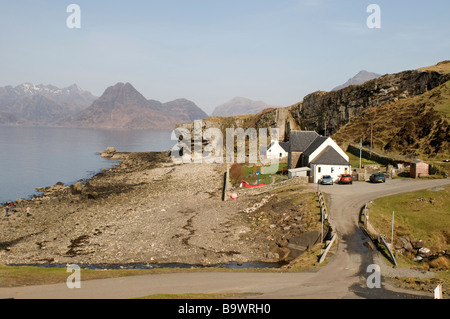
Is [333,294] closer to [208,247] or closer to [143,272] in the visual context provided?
[143,272]

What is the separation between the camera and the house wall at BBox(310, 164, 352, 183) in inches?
1772

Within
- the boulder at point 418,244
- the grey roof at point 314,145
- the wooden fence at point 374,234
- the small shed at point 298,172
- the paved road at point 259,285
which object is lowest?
the boulder at point 418,244

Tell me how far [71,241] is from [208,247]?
14.2 m

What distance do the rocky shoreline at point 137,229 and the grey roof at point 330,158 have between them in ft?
33.4

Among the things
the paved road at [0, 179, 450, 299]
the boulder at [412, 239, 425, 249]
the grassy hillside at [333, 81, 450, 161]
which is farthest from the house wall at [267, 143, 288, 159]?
the paved road at [0, 179, 450, 299]

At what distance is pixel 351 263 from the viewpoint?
21.9m

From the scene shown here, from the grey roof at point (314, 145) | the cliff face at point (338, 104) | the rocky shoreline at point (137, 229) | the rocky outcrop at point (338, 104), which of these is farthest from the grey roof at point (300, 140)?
the rocky outcrop at point (338, 104)

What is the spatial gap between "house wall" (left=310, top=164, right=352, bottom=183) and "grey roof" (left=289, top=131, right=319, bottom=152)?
10.1 meters

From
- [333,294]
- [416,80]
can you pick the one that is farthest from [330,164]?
[416,80]

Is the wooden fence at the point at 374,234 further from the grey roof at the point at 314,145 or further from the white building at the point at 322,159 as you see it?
the grey roof at the point at 314,145

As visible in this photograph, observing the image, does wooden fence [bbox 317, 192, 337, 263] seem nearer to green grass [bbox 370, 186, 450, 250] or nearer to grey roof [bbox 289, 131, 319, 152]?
green grass [bbox 370, 186, 450, 250]

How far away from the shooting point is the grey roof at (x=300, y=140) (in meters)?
55.1
